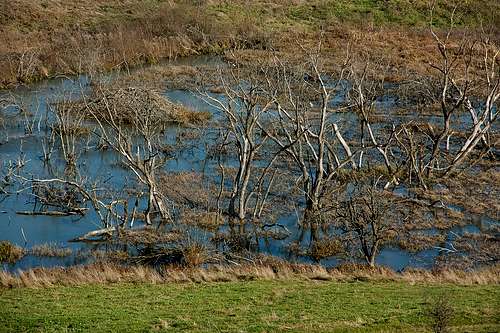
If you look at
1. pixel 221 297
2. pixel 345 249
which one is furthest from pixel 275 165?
pixel 221 297

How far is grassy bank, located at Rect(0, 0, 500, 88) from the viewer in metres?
44.4

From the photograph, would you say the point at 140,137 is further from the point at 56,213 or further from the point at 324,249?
the point at 324,249

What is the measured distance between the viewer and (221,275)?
766 inches

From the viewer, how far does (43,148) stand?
31.0 metres

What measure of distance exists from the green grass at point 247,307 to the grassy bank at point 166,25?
81.3 feet

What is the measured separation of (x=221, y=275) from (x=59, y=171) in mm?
12364

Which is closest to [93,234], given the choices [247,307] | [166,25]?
[247,307]

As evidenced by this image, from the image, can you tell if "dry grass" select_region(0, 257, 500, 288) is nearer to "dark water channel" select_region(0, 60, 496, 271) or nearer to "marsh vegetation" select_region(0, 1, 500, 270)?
"marsh vegetation" select_region(0, 1, 500, 270)

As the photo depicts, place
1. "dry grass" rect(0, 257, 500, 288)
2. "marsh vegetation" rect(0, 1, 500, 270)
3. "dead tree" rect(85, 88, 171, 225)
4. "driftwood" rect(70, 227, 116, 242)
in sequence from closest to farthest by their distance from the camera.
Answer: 1. "dry grass" rect(0, 257, 500, 288)
2. "marsh vegetation" rect(0, 1, 500, 270)
3. "driftwood" rect(70, 227, 116, 242)
4. "dead tree" rect(85, 88, 171, 225)

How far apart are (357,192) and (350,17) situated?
36.5m

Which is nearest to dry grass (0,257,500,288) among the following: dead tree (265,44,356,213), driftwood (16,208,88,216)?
dead tree (265,44,356,213)

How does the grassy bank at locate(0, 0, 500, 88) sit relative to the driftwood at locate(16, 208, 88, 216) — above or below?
above

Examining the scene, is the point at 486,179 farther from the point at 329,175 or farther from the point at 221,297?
the point at 221,297

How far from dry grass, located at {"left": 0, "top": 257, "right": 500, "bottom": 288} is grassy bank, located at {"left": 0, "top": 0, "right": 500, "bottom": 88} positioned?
73.9 feet
